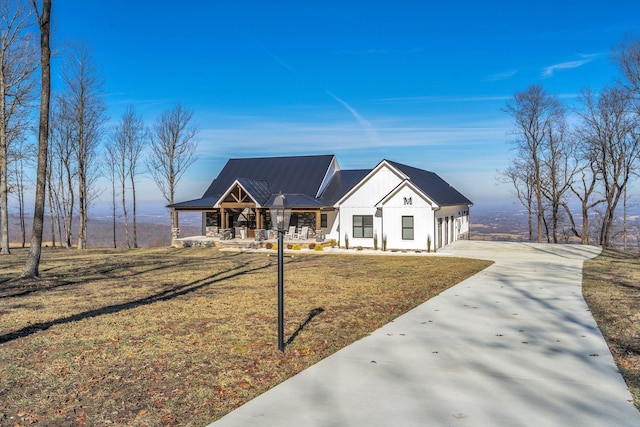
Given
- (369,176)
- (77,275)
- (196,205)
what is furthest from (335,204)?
(77,275)

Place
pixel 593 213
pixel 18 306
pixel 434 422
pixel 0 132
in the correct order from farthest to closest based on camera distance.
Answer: pixel 593 213 < pixel 0 132 < pixel 18 306 < pixel 434 422

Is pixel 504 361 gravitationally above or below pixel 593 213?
below

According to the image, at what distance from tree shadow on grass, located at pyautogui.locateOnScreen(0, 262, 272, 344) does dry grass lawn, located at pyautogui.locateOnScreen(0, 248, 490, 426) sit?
38 millimetres

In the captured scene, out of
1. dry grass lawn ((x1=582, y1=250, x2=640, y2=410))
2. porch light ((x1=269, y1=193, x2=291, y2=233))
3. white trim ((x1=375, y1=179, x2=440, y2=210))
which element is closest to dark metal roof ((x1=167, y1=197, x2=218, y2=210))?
white trim ((x1=375, y1=179, x2=440, y2=210))

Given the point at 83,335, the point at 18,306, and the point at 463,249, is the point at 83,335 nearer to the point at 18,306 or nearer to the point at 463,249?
the point at 18,306

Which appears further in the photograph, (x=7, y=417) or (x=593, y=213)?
(x=593, y=213)

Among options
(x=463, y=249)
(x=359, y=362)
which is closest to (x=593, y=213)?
(x=463, y=249)

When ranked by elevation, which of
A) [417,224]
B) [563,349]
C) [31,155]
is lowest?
[563,349]

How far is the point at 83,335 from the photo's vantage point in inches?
338

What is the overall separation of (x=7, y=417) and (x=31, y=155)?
26988 mm

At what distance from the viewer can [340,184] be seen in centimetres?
3331

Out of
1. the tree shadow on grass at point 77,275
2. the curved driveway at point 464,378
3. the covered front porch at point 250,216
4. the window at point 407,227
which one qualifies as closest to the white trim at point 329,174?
the covered front porch at point 250,216

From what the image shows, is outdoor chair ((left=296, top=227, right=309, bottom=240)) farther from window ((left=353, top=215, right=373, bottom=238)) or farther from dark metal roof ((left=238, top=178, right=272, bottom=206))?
window ((left=353, top=215, right=373, bottom=238))

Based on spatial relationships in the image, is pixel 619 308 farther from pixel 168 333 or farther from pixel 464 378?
pixel 168 333
